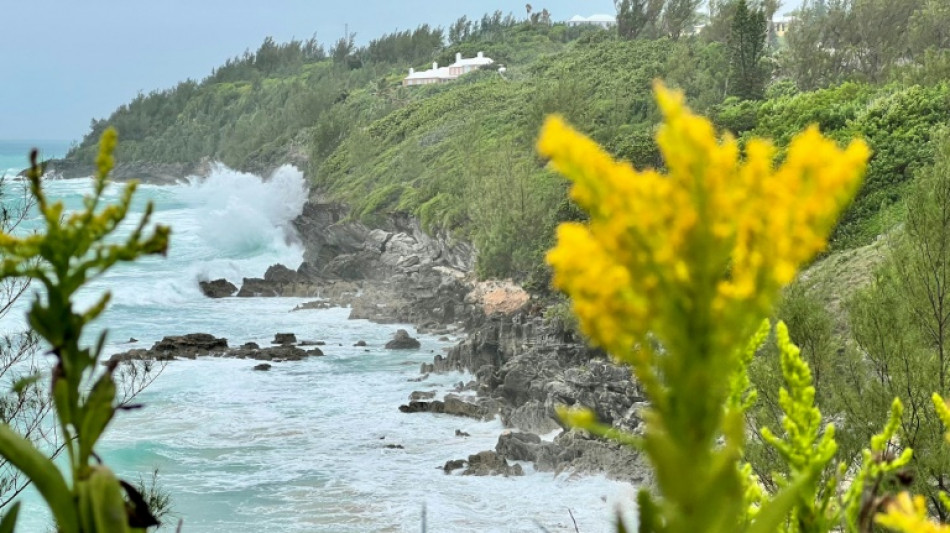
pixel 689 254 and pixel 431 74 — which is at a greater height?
pixel 689 254

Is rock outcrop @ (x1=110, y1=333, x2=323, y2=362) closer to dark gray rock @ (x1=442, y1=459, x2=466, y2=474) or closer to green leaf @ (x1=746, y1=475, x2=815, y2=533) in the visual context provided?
dark gray rock @ (x1=442, y1=459, x2=466, y2=474)

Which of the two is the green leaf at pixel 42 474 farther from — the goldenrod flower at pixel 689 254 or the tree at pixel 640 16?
the tree at pixel 640 16

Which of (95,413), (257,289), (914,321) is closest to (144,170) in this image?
(257,289)

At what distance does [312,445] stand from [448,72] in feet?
180

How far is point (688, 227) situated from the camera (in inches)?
28.0

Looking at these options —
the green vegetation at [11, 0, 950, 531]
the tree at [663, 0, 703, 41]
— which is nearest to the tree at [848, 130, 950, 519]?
the green vegetation at [11, 0, 950, 531]

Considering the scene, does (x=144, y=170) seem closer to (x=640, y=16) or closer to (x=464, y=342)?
(x=640, y=16)

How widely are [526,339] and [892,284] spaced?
13366 mm

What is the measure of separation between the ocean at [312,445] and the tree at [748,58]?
48.6 ft

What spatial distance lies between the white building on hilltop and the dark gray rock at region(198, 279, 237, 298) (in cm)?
3336

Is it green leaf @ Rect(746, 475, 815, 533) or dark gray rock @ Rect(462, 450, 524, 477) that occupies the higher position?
green leaf @ Rect(746, 475, 815, 533)

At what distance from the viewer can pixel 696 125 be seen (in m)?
0.68

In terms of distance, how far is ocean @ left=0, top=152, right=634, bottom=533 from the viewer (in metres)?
15.1

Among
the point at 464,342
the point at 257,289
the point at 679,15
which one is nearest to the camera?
the point at 464,342
